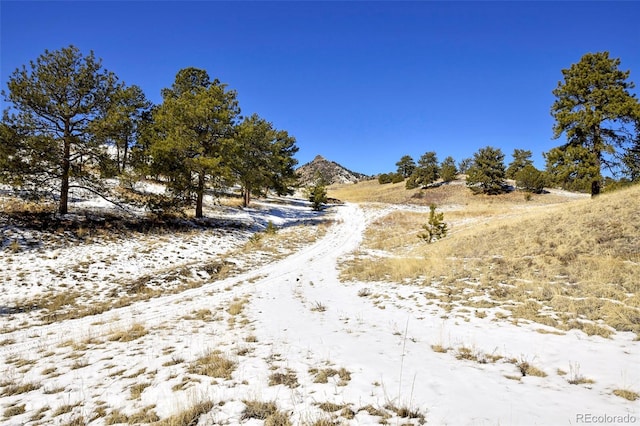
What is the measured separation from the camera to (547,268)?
1121 centimetres

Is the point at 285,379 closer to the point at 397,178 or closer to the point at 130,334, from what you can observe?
the point at 130,334

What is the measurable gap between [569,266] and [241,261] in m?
15.6

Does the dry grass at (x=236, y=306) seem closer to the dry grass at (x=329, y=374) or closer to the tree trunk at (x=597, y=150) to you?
the dry grass at (x=329, y=374)

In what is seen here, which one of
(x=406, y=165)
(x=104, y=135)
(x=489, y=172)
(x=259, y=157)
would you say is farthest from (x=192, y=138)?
(x=406, y=165)

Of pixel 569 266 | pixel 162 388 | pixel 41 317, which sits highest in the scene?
pixel 569 266

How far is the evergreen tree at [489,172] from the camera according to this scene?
2016 inches

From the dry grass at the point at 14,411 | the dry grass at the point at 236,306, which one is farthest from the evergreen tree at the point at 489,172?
the dry grass at the point at 14,411

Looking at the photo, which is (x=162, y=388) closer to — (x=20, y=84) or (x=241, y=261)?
(x=241, y=261)

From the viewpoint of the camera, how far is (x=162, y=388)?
5.06 m

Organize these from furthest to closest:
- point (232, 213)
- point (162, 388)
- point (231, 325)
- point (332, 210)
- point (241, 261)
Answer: point (332, 210) → point (232, 213) → point (241, 261) → point (231, 325) → point (162, 388)

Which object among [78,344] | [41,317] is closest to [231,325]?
[78,344]

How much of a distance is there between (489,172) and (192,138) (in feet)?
159

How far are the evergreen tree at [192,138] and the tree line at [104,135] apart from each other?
69mm

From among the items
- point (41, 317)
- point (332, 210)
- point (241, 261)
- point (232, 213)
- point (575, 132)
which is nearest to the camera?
point (41, 317)
